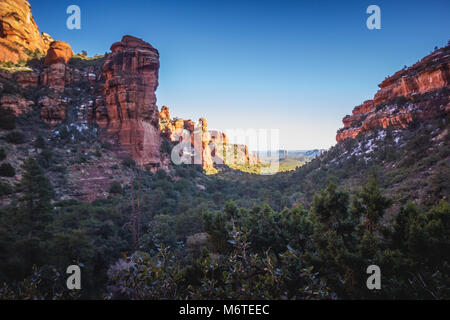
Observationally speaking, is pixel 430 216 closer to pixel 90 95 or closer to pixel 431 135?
pixel 431 135

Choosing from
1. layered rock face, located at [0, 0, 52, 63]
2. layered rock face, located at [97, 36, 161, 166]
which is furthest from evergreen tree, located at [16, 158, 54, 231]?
layered rock face, located at [0, 0, 52, 63]

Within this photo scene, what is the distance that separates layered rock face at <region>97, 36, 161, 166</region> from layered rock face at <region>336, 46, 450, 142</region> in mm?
43407

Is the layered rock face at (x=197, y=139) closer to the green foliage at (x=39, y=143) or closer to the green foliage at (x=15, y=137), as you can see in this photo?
the green foliage at (x=39, y=143)

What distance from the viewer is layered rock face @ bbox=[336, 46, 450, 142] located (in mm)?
29266

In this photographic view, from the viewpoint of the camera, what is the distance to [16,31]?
101 ft

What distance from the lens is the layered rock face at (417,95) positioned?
29266 mm

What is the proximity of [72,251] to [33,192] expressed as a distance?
5.62 m

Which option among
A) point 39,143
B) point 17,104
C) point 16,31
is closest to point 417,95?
point 39,143

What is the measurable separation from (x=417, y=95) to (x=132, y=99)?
48700 millimetres

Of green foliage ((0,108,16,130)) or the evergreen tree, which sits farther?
green foliage ((0,108,16,130))

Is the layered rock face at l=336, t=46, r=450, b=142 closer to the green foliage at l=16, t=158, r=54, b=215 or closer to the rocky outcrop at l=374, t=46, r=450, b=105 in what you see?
the rocky outcrop at l=374, t=46, r=450, b=105

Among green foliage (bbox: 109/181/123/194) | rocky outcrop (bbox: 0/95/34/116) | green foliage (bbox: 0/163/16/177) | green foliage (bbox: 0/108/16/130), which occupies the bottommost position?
green foliage (bbox: 109/181/123/194)

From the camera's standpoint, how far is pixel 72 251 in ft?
33.5

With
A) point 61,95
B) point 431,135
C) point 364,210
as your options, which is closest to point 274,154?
point 431,135
